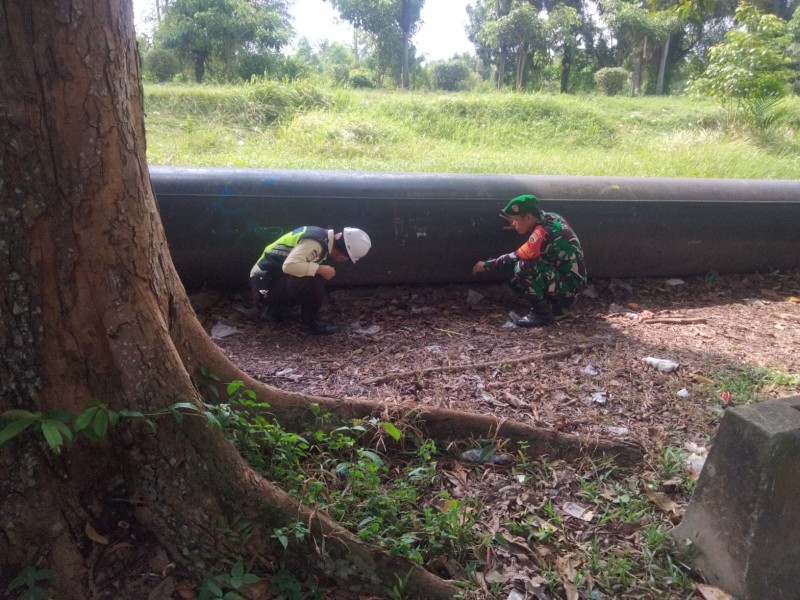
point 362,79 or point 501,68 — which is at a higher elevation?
point 501,68

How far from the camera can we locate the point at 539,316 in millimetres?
4871

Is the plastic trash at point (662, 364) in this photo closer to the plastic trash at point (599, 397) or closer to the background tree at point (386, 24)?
the plastic trash at point (599, 397)

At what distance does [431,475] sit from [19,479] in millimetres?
1543

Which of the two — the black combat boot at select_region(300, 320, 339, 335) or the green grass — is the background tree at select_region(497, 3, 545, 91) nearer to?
the green grass

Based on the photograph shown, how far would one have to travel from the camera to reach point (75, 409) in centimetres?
199

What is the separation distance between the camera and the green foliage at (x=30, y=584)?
6.23 ft

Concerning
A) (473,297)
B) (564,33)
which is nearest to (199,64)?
(564,33)

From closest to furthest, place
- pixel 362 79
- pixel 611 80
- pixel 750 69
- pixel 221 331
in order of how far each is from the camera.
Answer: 1. pixel 221 331
2. pixel 750 69
3. pixel 611 80
4. pixel 362 79

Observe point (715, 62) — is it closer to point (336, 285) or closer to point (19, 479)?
point (336, 285)

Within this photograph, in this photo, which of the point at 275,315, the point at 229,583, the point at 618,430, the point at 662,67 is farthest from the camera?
the point at 662,67

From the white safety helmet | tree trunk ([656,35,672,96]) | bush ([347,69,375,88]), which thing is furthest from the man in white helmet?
tree trunk ([656,35,672,96])

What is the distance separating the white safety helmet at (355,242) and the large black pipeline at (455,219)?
1.77ft

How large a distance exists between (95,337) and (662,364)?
3.34 metres

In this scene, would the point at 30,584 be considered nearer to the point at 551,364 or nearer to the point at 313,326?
the point at 313,326
